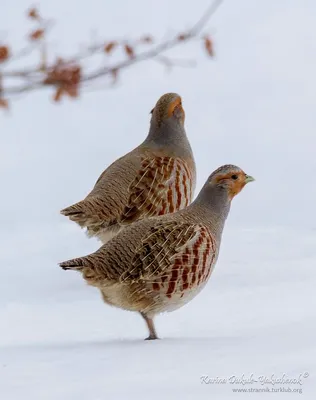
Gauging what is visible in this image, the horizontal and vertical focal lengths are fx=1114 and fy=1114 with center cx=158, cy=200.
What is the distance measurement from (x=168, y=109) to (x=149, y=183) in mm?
559

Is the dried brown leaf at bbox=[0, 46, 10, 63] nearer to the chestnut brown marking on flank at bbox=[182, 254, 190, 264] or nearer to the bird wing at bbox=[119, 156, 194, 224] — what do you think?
the chestnut brown marking on flank at bbox=[182, 254, 190, 264]

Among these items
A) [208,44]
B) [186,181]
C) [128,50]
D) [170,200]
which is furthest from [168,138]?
[128,50]

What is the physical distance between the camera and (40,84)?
2328 mm

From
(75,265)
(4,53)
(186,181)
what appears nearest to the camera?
(4,53)

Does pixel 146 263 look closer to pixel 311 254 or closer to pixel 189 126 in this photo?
pixel 311 254

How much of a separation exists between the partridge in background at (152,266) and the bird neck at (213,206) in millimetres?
144

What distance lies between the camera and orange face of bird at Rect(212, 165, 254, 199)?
19.3 feet

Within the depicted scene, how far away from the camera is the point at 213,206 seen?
581cm

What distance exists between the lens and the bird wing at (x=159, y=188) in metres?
6.94

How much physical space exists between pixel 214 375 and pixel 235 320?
1.62 metres

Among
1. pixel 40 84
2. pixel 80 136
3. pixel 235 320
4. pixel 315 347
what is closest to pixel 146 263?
pixel 235 320

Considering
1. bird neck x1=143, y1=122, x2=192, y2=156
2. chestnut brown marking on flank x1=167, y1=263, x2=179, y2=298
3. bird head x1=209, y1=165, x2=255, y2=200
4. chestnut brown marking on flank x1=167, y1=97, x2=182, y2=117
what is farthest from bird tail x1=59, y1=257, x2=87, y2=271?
chestnut brown marking on flank x1=167, y1=97, x2=182, y2=117

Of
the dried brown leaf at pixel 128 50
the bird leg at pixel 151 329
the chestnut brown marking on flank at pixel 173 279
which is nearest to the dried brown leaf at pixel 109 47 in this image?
the dried brown leaf at pixel 128 50

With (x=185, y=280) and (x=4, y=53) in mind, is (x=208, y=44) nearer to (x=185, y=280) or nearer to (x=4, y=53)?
(x=4, y=53)
